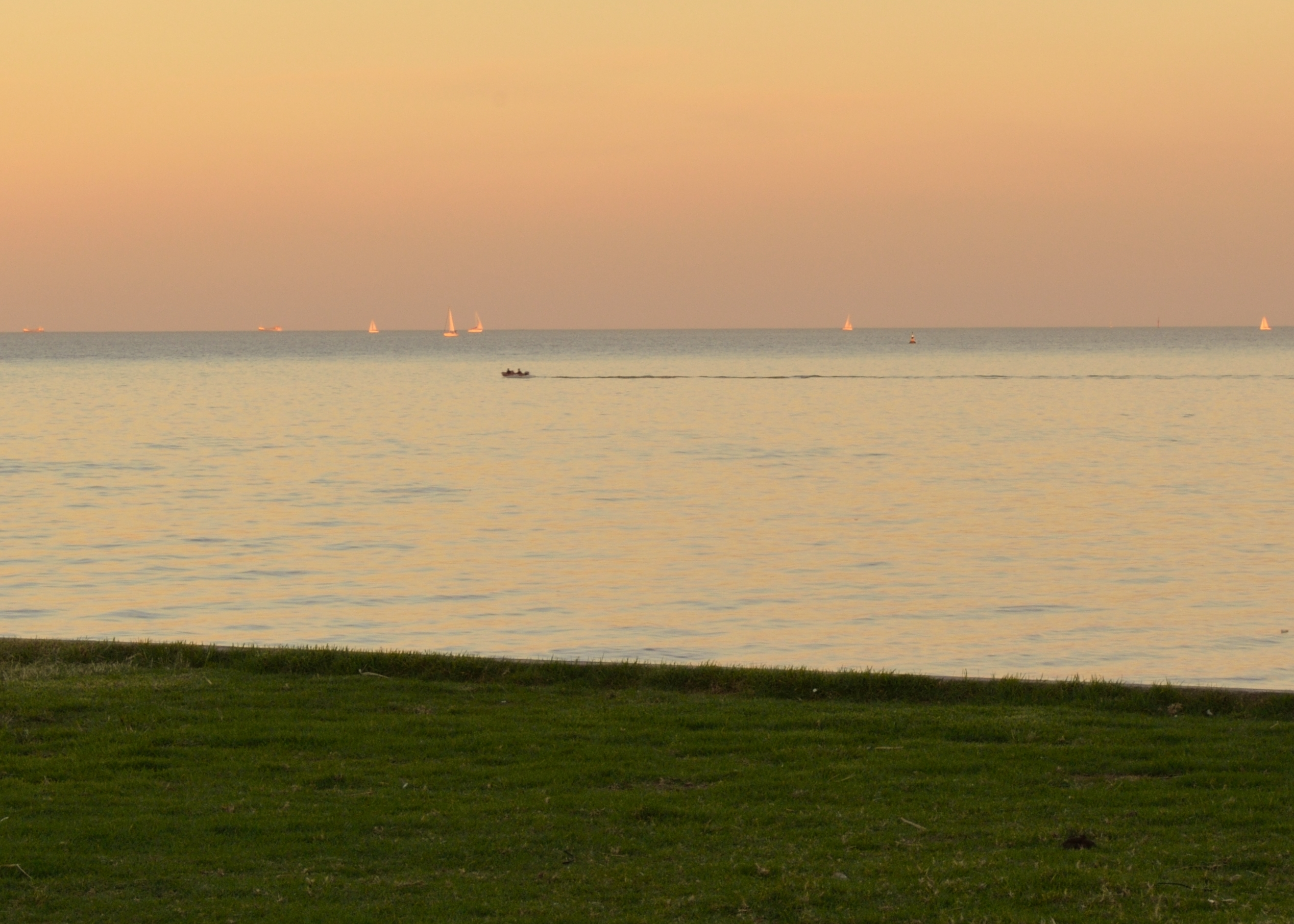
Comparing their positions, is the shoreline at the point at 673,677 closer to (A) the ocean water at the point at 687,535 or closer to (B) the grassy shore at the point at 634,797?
(B) the grassy shore at the point at 634,797

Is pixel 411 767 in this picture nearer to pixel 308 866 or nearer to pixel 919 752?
pixel 308 866

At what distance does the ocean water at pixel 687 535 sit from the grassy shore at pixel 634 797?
584 centimetres

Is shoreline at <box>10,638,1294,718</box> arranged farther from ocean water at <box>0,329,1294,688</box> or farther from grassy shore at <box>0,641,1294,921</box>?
ocean water at <box>0,329,1294,688</box>

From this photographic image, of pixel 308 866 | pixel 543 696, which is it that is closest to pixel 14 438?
pixel 543 696

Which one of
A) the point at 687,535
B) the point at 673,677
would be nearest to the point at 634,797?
the point at 673,677

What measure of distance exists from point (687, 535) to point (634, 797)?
69.7 ft

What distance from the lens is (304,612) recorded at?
22281 mm

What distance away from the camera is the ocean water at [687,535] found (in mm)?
20359

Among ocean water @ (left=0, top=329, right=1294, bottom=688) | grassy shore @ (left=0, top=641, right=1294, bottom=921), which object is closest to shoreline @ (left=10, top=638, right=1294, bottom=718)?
grassy shore @ (left=0, top=641, right=1294, bottom=921)

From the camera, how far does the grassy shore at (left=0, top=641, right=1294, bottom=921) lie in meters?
7.87

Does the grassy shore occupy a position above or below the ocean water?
above

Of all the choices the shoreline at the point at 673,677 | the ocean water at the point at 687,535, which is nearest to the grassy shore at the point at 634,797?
the shoreline at the point at 673,677

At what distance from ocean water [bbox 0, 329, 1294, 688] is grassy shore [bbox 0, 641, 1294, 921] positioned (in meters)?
5.84

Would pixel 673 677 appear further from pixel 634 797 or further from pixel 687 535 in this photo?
pixel 687 535
